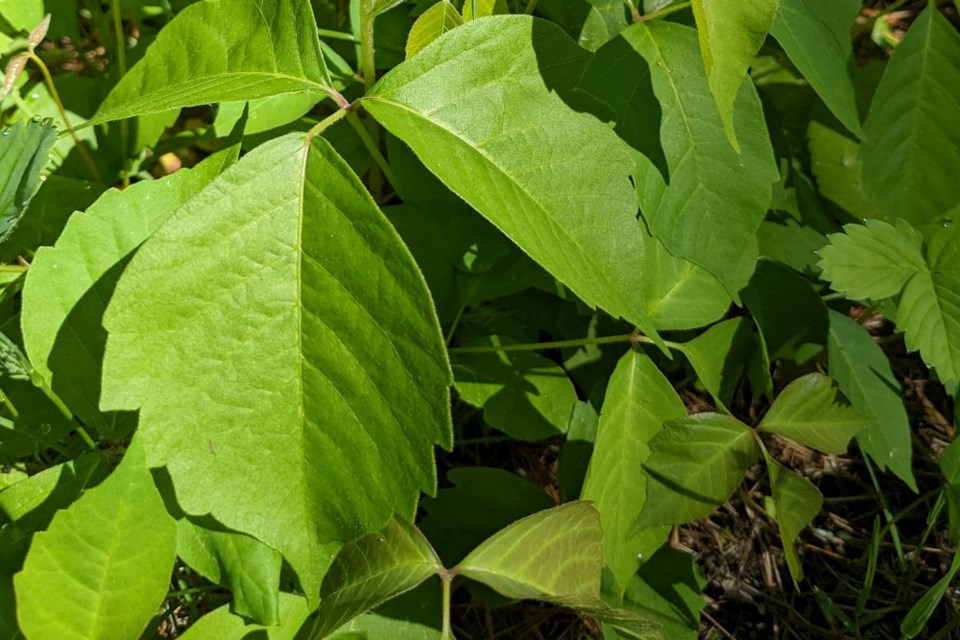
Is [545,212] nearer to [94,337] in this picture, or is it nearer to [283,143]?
[283,143]

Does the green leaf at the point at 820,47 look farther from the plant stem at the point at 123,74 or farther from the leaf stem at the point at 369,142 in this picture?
the plant stem at the point at 123,74

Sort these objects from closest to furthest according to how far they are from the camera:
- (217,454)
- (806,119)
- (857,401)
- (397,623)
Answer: (217,454)
(397,623)
(857,401)
(806,119)

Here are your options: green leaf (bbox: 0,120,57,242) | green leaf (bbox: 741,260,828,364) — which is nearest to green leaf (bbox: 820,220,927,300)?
green leaf (bbox: 741,260,828,364)

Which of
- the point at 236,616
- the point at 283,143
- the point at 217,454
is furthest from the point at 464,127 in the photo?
the point at 236,616

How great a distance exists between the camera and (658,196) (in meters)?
1.25

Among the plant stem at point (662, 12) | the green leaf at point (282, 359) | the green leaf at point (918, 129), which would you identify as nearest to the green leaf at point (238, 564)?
the green leaf at point (282, 359)

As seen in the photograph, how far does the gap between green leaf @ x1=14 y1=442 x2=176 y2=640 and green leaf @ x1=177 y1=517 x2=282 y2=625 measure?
0.10m

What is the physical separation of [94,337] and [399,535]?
1.71 ft

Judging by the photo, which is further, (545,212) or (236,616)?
(236,616)

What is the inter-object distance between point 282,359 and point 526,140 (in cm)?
40

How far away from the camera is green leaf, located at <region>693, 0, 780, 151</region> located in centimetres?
90

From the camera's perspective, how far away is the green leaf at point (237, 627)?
1.09 metres

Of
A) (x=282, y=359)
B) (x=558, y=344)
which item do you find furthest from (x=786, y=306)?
(x=282, y=359)

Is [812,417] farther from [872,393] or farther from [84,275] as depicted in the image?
[84,275]
